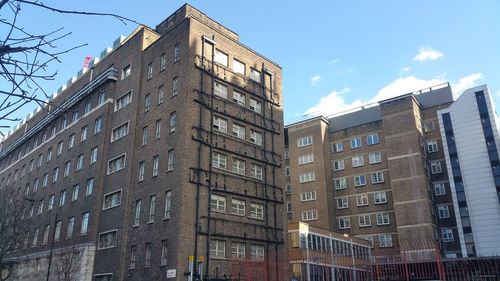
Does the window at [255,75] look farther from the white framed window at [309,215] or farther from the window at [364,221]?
the window at [364,221]

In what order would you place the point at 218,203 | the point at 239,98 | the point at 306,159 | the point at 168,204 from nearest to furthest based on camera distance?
the point at 168,204, the point at 218,203, the point at 239,98, the point at 306,159

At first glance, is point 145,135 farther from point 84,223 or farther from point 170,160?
point 84,223

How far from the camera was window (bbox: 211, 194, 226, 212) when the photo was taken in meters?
34.1

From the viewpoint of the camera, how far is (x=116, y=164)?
132 feet

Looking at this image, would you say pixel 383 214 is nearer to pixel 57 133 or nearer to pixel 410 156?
pixel 410 156

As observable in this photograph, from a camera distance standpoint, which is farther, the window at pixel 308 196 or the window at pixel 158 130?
the window at pixel 308 196

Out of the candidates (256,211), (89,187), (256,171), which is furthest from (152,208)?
(89,187)

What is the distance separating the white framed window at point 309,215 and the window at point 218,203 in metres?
30.0

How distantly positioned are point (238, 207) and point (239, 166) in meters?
3.70

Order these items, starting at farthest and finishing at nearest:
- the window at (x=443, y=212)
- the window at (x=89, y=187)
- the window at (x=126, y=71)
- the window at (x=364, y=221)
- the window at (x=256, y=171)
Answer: the window at (x=364, y=221) < the window at (x=443, y=212) < the window at (x=126, y=71) < the window at (x=89, y=187) < the window at (x=256, y=171)

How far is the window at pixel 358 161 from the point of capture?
62953 mm

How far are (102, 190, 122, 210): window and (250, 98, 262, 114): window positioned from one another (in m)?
14.3

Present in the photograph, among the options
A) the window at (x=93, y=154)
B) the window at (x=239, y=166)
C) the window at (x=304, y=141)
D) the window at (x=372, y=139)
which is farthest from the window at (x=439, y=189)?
the window at (x=93, y=154)

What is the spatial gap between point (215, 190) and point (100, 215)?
1222 centimetres
